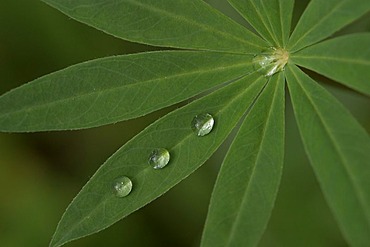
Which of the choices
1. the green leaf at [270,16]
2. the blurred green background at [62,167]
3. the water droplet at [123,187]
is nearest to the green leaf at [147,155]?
the water droplet at [123,187]

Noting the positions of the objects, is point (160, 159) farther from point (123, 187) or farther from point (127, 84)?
point (127, 84)

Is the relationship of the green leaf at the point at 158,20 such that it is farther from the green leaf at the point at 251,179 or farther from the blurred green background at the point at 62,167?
the blurred green background at the point at 62,167

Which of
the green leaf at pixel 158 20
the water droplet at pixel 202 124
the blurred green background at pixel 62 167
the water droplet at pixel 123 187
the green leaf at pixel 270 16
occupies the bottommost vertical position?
the water droplet at pixel 123 187

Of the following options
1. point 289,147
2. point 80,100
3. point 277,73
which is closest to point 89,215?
point 80,100

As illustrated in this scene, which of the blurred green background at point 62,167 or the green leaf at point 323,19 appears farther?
the blurred green background at point 62,167

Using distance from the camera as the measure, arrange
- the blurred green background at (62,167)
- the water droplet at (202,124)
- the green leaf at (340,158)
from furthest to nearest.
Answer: the blurred green background at (62,167)
the water droplet at (202,124)
the green leaf at (340,158)

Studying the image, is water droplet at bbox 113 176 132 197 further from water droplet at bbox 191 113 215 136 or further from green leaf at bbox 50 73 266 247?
water droplet at bbox 191 113 215 136

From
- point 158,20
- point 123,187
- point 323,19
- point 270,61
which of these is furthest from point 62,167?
point 323,19
